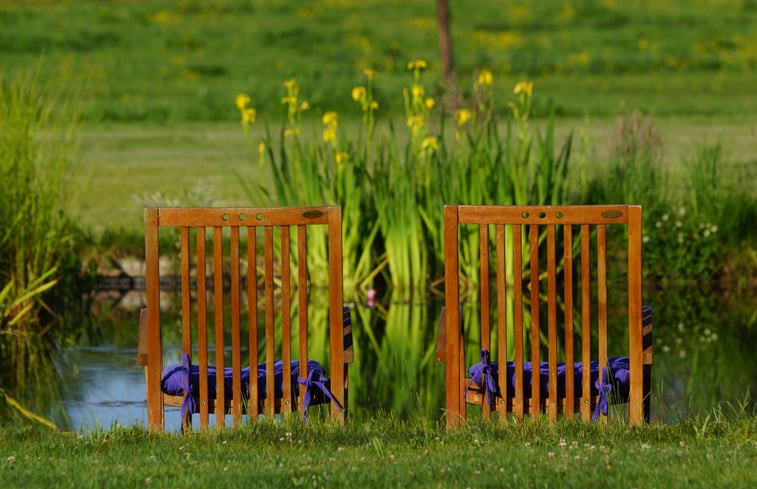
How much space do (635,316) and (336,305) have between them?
1.14 m

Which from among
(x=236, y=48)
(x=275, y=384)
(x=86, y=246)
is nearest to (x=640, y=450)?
(x=275, y=384)

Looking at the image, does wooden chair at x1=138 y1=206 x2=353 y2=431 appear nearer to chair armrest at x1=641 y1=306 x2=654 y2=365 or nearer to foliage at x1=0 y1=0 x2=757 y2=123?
chair armrest at x1=641 y1=306 x2=654 y2=365

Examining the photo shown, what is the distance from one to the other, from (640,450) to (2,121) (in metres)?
5.16

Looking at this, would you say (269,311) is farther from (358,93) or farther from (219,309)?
(358,93)

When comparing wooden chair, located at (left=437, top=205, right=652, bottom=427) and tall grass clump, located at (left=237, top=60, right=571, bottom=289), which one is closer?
wooden chair, located at (left=437, top=205, right=652, bottom=427)

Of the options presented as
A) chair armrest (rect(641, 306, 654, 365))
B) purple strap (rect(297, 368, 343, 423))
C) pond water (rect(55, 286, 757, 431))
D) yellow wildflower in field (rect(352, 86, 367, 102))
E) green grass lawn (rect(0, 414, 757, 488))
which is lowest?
pond water (rect(55, 286, 757, 431))

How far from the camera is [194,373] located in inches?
229

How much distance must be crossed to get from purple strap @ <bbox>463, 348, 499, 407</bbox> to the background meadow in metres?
1.07

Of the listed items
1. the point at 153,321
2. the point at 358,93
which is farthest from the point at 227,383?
the point at 358,93

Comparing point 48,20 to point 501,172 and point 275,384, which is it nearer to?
point 501,172

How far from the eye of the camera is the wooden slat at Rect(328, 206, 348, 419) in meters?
5.57

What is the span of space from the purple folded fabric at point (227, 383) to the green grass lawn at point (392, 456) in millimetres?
153

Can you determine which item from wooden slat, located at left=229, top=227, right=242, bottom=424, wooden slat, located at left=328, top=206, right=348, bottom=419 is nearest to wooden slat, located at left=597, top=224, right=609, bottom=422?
wooden slat, located at left=328, top=206, right=348, bottom=419

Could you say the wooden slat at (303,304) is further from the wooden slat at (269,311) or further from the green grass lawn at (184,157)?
the green grass lawn at (184,157)
